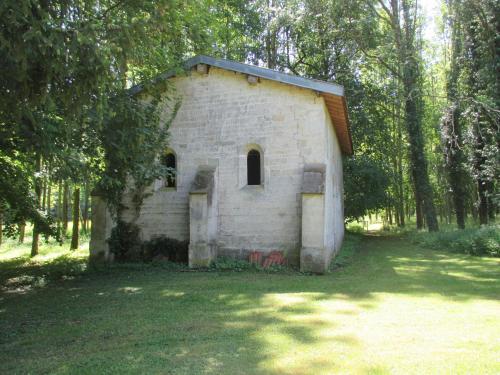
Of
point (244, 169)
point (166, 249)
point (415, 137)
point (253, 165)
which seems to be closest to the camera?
point (244, 169)

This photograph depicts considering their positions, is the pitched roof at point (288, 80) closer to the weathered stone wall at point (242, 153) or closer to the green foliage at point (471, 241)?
the weathered stone wall at point (242, 153)

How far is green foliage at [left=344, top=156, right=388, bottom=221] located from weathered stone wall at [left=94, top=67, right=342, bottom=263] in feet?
35.9

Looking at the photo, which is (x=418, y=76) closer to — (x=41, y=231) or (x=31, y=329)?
(x=41, y=231)

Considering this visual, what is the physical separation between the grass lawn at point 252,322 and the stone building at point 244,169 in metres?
1.33

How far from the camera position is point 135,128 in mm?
8609

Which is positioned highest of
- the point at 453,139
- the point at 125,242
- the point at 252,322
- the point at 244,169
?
the point at 453,139

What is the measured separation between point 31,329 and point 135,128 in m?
4.20

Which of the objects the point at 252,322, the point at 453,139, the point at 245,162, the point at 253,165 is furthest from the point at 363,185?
the point at 252,322

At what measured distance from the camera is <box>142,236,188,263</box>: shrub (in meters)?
13.1

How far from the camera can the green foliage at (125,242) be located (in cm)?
1344

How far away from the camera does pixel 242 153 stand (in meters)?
12.8

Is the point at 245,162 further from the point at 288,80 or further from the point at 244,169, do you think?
the point at 288,80

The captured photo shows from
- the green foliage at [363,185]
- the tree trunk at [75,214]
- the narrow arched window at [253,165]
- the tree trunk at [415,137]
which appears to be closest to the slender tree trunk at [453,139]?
the tree trunk at [415,137]

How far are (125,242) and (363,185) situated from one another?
1463 centimetres
